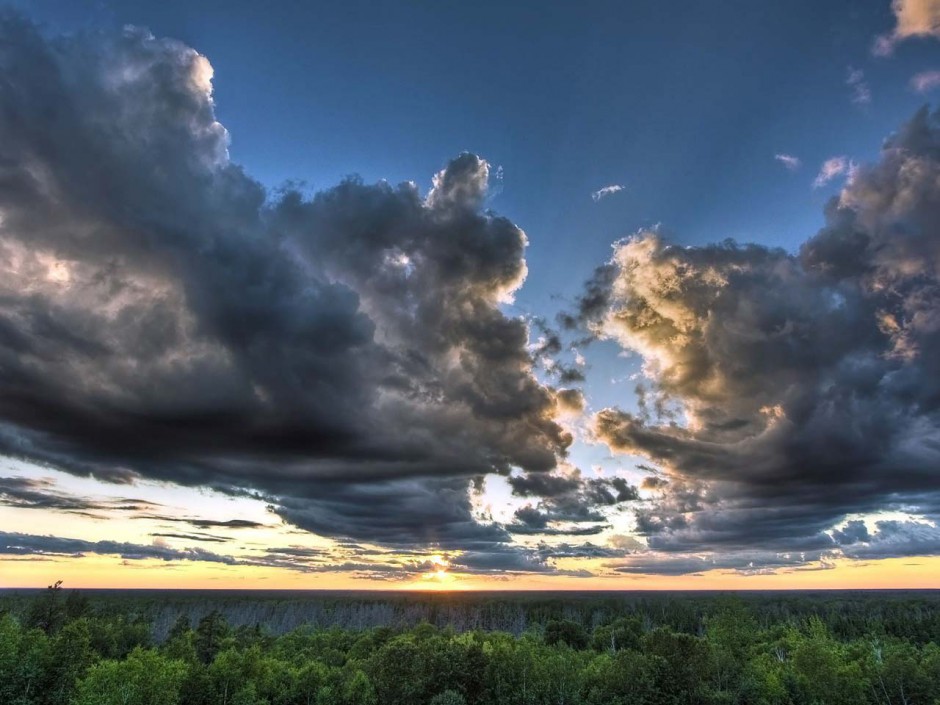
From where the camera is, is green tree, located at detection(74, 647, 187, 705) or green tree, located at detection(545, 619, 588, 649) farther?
green tree, located at detection(545, 619, 588, 649)

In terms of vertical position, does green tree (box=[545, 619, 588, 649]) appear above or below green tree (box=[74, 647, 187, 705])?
below

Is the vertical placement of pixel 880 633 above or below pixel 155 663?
below

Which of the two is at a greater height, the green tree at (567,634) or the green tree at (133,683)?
the green tree at (133,683)

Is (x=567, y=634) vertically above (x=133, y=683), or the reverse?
(x=133, y=683)

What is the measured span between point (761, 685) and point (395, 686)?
56575 millimetres

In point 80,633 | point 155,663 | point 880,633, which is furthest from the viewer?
point 880,633

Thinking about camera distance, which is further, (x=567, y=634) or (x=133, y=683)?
Result: (x=567, y=634)

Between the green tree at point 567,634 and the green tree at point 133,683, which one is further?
the green tree at point 567,634

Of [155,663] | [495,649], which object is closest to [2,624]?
[155,663]

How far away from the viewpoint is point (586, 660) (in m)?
114

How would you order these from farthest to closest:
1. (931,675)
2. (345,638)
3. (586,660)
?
(345,638) → (586,660) → (931,675)

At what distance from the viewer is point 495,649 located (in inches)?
3750

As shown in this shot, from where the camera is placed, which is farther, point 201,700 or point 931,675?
point 931,675

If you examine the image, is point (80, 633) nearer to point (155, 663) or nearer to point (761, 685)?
point (155, 663)
